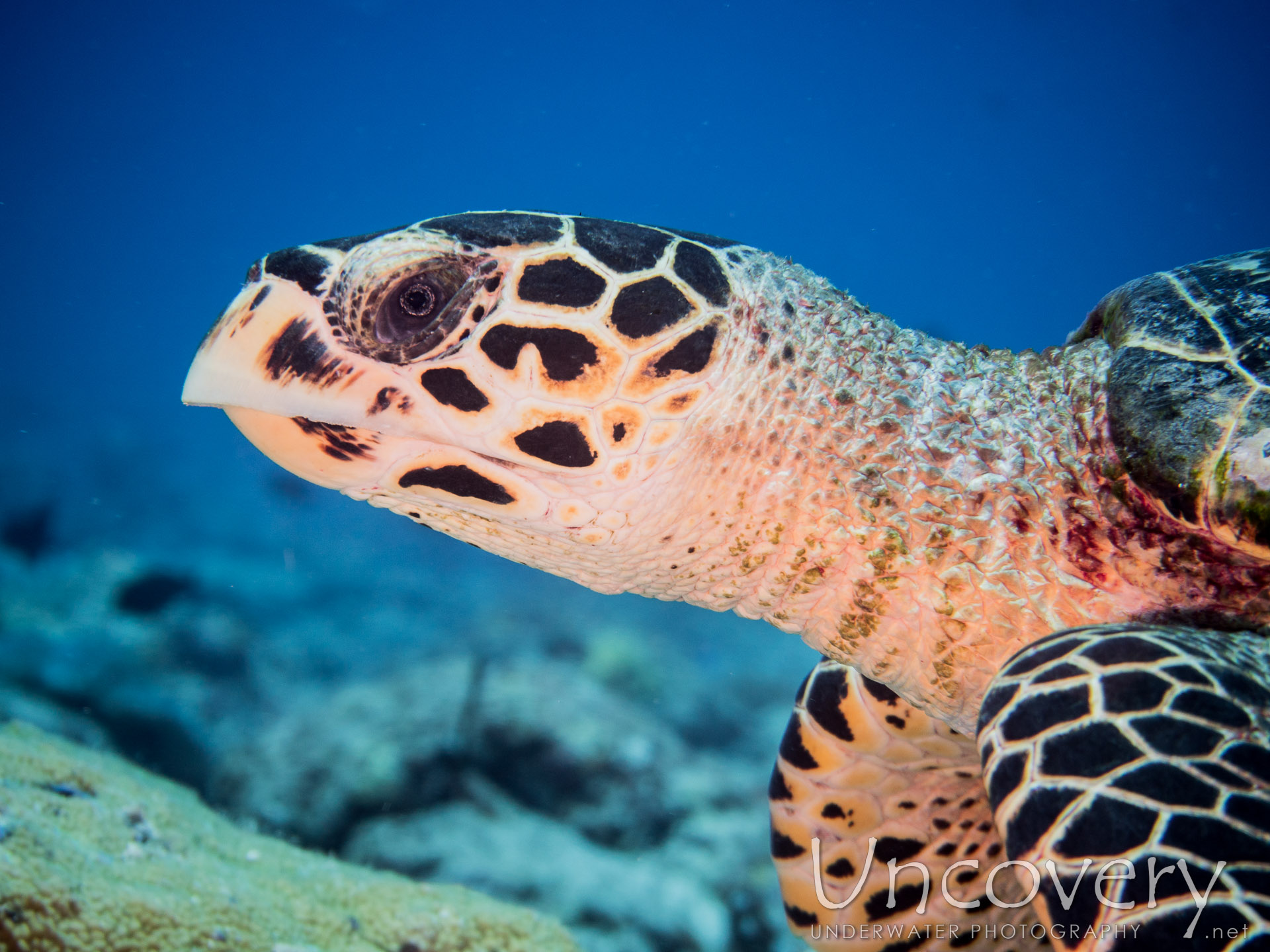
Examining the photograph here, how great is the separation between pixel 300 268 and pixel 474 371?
0.37m

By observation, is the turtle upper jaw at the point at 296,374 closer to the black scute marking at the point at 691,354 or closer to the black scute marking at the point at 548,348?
the black scute marking at the point at 548,348

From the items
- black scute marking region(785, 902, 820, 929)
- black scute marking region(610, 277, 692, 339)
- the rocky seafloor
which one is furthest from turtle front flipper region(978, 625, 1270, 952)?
the rocky seafloor

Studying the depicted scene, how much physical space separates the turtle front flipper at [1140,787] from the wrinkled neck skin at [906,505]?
249 millimetres

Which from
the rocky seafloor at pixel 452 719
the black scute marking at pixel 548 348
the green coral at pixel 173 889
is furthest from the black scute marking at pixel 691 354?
the rocky seafloor at pixel 452 719

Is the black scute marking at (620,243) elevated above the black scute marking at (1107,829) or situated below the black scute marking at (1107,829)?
above

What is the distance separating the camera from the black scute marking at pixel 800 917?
1.85 metres

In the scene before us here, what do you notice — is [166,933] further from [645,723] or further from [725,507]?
[645,723]

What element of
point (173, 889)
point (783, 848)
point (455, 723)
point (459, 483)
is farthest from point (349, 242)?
point (455, 723)

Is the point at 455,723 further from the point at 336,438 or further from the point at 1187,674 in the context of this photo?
the point at 1187,674

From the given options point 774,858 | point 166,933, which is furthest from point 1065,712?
point 166,933

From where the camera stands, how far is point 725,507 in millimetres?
1371

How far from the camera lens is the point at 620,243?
137 centimetres

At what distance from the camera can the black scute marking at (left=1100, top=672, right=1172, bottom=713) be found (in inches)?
36.0

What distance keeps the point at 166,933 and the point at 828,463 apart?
4.86 ft
